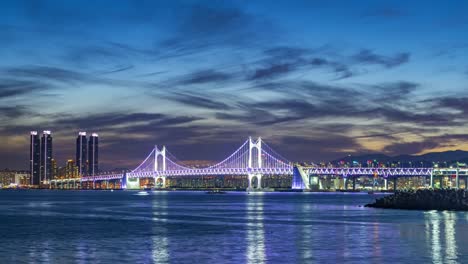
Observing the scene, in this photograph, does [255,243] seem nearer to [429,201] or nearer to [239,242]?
[239,242]

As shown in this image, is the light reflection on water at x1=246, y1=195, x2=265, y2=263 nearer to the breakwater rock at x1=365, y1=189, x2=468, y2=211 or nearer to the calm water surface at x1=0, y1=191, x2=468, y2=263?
the calm water surface at x1=0, y1=191, x2=468, y2=263

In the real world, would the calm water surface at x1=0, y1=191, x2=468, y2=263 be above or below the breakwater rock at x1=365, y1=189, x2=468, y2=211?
below

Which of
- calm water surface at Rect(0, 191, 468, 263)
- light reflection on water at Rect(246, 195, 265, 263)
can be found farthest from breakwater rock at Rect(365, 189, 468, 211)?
light reflection on water at Rect(246, 195, 265, 263)

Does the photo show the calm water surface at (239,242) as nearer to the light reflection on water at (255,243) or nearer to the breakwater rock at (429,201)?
the light reflection on water at (255,243)

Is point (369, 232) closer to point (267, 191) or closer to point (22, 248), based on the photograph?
point (22, 248)

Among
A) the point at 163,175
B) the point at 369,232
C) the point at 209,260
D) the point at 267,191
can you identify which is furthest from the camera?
the point at 267,191

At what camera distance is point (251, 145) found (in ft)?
420

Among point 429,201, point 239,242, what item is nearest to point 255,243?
point 239,242

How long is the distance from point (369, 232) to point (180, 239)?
24.0 feet

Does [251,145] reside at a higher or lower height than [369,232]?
higher

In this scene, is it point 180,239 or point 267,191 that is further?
point 267,191

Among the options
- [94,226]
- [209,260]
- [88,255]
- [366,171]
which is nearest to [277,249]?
[209,260]

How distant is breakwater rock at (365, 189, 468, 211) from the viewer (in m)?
48.7

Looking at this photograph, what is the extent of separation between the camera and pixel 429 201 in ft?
166
